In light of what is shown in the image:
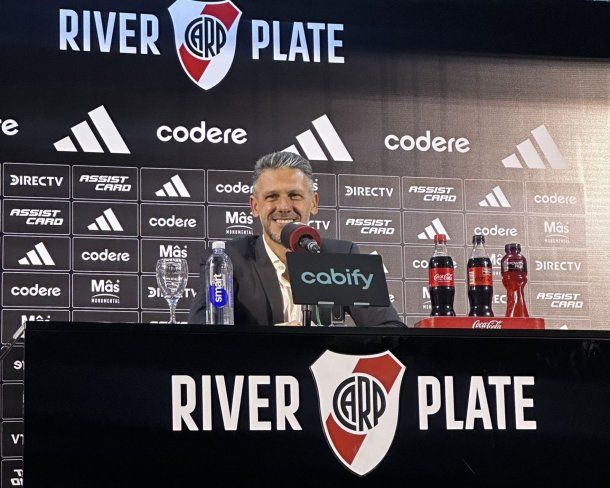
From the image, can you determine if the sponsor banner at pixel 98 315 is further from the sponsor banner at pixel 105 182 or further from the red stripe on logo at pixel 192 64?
the red stripe on logo at pixel 192 64

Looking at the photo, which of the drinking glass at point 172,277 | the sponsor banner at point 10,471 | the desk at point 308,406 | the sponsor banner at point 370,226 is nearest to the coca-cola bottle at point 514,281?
the desk at point 308,406

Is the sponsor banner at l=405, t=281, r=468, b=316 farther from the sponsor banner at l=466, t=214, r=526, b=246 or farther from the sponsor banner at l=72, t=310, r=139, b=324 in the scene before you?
the sponsor banner at l=72, t=310, r=139, b=324

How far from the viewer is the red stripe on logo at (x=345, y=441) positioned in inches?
85.7

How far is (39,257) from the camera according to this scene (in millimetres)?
4215

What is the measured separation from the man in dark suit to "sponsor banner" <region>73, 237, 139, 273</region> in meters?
0.80

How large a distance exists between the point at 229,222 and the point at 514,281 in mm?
1849

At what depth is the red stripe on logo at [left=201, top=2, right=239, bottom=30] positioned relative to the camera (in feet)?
14.7

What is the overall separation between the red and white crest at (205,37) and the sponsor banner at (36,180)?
0.64 metres

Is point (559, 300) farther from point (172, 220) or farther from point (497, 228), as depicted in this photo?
point (172, 220)

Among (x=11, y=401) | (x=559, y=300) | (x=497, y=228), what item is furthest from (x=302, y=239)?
(x=559, y=300)

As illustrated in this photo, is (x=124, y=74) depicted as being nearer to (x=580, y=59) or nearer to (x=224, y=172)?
(x=224, y=172)

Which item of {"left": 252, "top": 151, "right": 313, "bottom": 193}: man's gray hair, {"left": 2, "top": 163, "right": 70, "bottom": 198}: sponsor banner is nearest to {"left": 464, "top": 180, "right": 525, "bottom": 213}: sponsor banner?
{"left": 252, "top": 151, "right": 313, "bottom": 193}: man's gray hair

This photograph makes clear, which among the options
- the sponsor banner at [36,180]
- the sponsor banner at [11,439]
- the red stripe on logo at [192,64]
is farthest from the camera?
the red stripe on logo at [192,64]

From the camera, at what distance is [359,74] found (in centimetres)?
459
